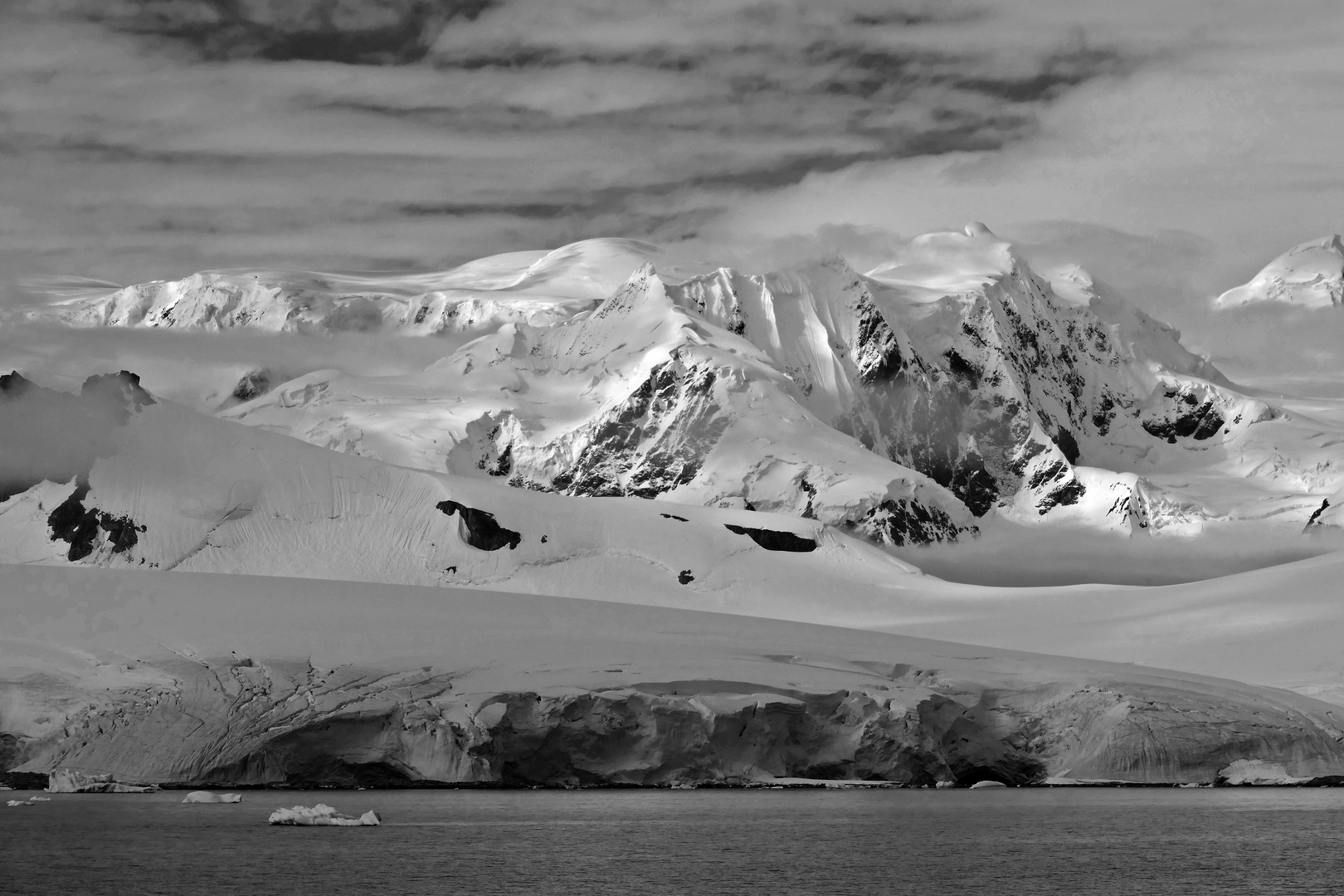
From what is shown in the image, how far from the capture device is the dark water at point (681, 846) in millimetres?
58906

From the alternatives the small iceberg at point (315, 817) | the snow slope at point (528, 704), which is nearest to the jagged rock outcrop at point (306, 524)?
the snow slope at point (528, 704)

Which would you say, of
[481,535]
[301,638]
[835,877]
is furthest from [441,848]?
[481,535]

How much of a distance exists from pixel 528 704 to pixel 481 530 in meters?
97.1

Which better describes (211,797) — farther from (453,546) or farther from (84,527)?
(453,546)

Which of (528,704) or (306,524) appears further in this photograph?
(306,524)

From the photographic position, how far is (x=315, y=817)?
71.1 m

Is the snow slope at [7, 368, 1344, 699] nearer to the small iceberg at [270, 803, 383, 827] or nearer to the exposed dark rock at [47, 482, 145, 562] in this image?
the exposed dark rock at [47, 482, 145, 562]

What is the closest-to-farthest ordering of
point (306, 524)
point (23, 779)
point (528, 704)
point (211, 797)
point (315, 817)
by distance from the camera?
point (315, 817) → point (211, 797) → point (23, 779) → point (528, 704) → point (306, 524)

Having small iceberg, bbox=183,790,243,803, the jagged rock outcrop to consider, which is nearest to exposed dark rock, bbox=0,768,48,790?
small iceberg, bbox=183,790,243,803

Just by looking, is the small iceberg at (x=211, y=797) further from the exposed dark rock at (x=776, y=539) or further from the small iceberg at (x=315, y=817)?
the exposed dark rock at (x=776, y=539)

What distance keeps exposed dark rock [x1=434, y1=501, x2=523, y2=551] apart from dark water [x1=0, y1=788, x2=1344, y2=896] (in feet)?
303

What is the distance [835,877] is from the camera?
6069 centimetres

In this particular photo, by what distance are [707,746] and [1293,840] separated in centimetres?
2634

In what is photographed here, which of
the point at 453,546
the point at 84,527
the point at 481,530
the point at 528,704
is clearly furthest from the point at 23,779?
the point at 481,530
